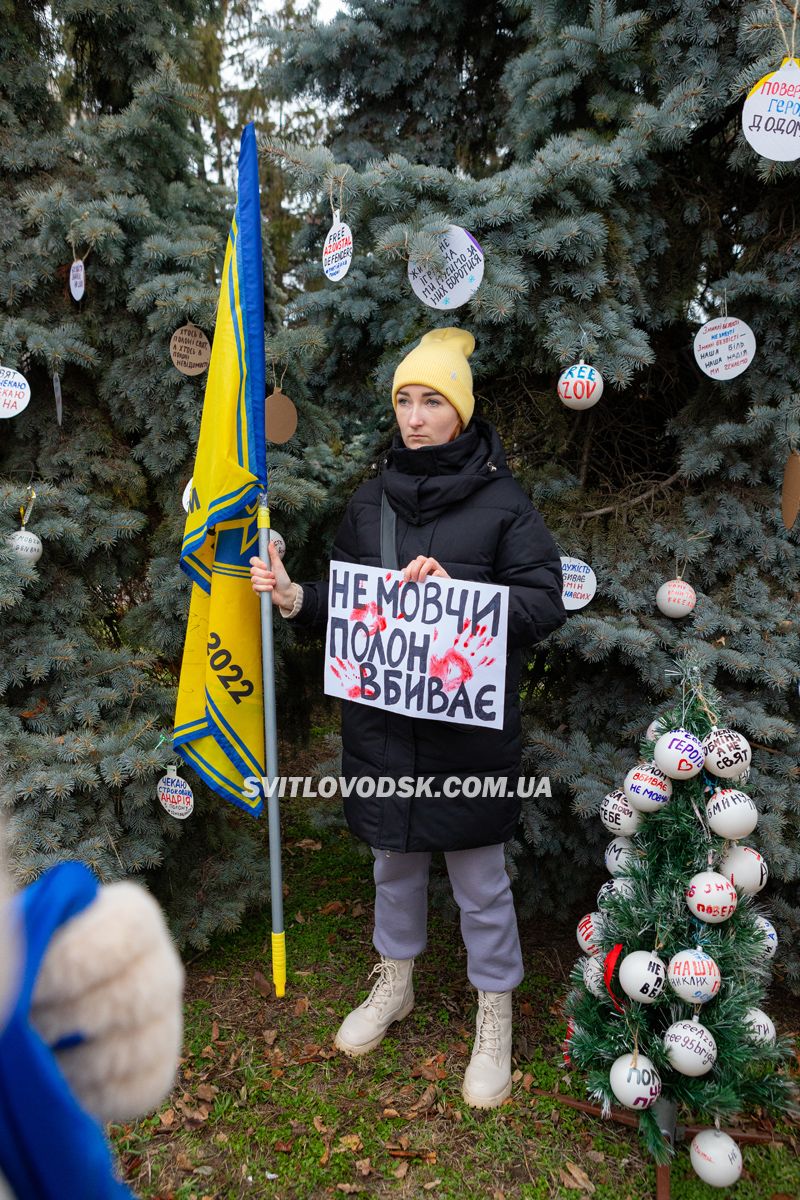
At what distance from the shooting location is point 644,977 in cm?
223

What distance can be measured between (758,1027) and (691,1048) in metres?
0.26

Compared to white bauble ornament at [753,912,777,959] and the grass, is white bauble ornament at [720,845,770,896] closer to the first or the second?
white bauble ornament at [753,912,777,959]

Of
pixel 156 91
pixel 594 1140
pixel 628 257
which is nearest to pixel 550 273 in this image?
pixel 628 257

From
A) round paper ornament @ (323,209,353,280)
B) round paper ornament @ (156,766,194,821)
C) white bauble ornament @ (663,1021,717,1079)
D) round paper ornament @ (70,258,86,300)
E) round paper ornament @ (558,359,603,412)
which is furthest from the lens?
round paper ornament @ (70,258,86,300)

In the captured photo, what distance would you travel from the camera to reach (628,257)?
2.94m

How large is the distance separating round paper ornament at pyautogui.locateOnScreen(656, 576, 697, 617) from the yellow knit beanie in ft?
3.45

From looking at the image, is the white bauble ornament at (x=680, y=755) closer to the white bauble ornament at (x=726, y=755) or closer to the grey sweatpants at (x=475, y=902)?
the white bauble ornament at (x=726, y=755)

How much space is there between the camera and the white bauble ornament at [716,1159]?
2213 millimetres

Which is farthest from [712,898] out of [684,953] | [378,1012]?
[378,1012]

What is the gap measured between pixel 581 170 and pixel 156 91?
1.79m

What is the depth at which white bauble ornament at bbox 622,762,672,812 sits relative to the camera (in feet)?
7.84

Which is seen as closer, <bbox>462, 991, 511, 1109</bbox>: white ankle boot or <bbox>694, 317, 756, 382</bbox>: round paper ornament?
<bbox>462, 991, 511, 1109</bbox>: white ankle boot

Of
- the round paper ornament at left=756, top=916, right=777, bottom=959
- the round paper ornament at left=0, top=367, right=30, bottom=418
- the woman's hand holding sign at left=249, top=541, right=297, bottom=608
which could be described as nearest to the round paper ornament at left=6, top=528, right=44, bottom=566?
the round paper ornament at left=0, top=367, right=30, bottom=418

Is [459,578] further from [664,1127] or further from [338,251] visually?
[664,1127]
